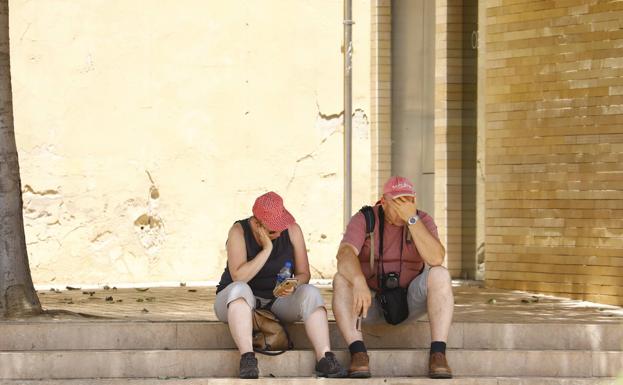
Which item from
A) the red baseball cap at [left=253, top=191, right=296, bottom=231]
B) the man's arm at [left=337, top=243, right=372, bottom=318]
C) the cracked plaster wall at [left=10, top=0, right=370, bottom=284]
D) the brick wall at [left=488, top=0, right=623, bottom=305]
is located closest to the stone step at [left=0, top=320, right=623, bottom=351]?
the man's arm at [left=337, top=243, right=372, bottom=318]

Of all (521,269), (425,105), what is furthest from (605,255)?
(425,105)

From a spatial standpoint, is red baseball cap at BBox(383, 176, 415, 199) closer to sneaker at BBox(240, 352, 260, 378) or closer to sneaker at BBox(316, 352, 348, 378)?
sneaker at BBox(316, 352, 348, 378)

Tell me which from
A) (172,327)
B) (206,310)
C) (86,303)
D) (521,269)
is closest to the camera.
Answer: (172,327)

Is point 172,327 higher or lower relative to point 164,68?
lower

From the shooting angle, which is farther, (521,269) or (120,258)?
(120,258)

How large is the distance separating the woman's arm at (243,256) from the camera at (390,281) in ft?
2.35

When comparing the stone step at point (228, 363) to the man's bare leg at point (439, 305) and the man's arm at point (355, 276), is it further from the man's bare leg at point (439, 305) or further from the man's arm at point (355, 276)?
the man's arm at point (355, 276)

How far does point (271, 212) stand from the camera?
9055 mm

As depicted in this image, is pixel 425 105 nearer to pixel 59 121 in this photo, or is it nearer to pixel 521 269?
pixel 521 269

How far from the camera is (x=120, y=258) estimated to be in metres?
14.5

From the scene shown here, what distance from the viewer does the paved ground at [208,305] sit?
33.7 feet

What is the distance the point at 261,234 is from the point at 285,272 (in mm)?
270

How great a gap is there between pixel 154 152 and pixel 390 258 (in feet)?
18.7

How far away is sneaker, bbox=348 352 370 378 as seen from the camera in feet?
28.9
